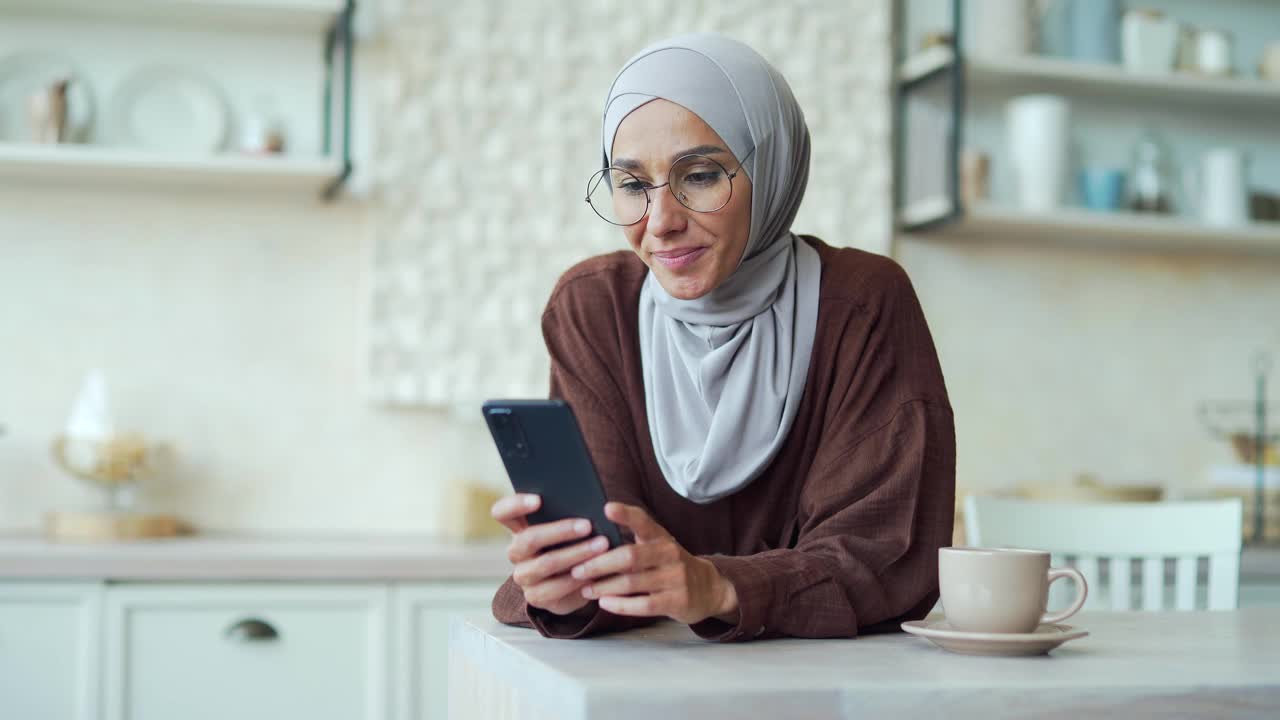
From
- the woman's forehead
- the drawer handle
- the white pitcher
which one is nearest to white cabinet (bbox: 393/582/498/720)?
the drawer handle

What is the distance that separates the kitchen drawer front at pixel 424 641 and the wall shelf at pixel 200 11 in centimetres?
115

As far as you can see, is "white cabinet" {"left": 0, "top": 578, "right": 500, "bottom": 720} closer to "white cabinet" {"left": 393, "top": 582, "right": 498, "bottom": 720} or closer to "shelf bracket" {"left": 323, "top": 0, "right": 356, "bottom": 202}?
"white cabinet" {"left": 393, "top": 582, "right": 498, "bottom": 720}

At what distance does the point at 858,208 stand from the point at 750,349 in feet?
5.56

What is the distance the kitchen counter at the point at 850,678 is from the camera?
2.57ft

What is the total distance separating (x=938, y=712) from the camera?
0.79 metres

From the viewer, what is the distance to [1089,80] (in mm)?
3012

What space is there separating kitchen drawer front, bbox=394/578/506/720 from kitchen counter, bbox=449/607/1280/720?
1.19m

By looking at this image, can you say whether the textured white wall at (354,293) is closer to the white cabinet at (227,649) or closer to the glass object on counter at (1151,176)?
the white cabinet at (227,649)

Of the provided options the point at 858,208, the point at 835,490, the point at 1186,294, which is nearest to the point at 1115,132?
the point at 1186,294

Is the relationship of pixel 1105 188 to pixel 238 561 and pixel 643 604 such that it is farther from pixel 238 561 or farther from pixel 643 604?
pixel 643 604

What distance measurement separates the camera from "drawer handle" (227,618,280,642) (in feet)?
7.41

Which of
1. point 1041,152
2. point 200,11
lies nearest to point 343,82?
point 200,11

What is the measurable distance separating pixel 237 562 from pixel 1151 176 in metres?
2.15

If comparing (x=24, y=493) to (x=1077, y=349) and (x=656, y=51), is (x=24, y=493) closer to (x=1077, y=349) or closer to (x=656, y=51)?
(x=656, y=51)
